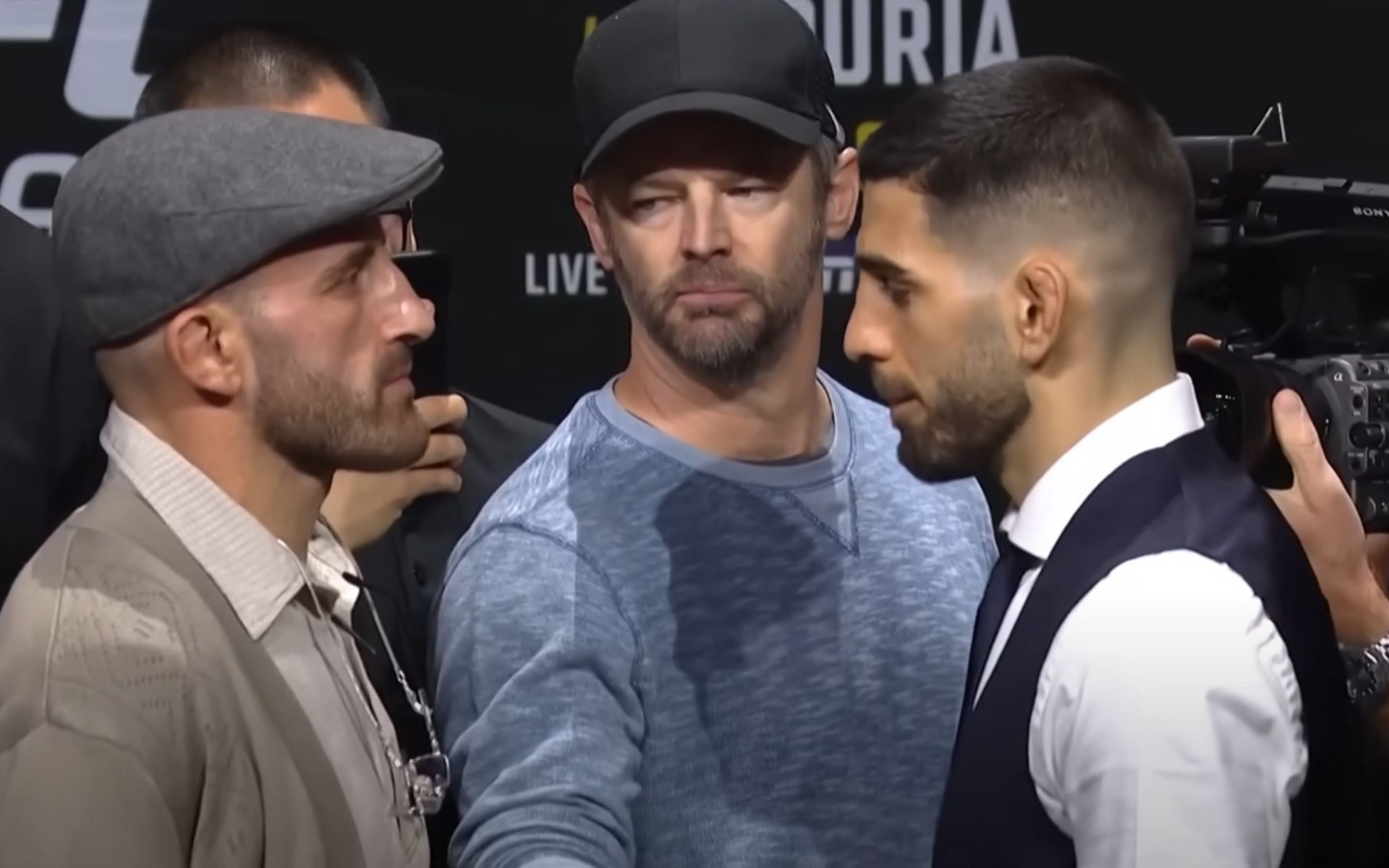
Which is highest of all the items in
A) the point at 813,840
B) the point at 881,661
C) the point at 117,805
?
the point at 117,805

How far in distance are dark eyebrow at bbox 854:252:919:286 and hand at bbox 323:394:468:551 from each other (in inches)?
23.9

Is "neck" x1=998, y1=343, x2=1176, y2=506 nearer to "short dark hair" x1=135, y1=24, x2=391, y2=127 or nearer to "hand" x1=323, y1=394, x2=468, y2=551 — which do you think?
"hand" x1=323, y1=394, x2=468, y2=551

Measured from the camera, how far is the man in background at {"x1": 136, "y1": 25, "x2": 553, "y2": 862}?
1.81 meters

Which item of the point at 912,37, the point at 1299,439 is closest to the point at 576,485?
the point at 1299,439

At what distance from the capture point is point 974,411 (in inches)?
50.8

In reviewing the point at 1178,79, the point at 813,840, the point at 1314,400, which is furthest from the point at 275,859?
the point at 1178,79

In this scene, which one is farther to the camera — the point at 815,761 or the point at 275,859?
the point at 815,761

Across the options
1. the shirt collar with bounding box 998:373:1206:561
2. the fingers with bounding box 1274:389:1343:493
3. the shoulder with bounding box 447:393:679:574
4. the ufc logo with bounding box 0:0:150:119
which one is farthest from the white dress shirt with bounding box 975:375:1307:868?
the ufc logo with bounding box 0:0:150:119

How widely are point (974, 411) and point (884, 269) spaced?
0.12 meters

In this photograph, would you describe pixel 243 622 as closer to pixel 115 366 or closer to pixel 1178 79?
pixel 115 366

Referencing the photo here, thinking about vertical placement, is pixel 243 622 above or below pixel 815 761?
above

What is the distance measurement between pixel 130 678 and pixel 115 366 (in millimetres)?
255

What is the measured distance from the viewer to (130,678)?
1082 millimetres

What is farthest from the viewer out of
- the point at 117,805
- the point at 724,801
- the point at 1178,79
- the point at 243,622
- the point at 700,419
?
the point at 1178,79
